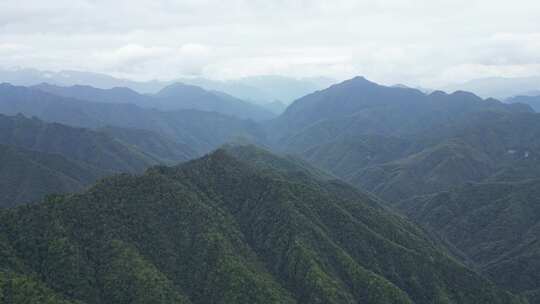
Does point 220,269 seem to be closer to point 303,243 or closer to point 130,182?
point 303,243

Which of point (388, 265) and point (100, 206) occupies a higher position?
point (100, 206)

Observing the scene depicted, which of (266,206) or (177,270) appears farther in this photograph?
(266,206)

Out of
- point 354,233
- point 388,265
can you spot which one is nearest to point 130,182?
point 354,233

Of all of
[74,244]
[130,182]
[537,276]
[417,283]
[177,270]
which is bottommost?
[537,276]

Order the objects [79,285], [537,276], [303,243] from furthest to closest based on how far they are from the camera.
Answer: [537,276], [303,243], [79,285]

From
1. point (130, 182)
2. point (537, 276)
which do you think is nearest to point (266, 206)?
point (130, 182)

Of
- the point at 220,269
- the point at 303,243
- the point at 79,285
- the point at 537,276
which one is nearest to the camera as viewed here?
the point at 79,285
